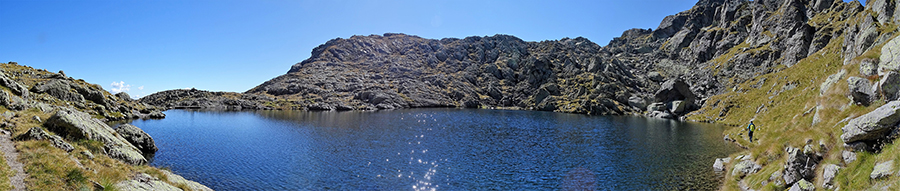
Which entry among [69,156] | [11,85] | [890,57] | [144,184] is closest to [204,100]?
[11,85]

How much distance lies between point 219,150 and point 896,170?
60873 mm

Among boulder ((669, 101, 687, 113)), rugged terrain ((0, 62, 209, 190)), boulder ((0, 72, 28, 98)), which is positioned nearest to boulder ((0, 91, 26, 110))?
rugged terrain ((0, 62, 209, 190))

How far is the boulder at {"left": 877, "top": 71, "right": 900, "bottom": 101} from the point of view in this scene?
735 inches

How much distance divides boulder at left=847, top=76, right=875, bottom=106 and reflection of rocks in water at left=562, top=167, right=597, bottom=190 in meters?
18.1

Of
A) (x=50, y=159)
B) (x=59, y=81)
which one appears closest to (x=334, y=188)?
(x=50, y=159)

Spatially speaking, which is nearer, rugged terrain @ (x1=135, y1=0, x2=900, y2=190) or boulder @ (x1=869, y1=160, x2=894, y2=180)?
boulder @ (x1=869, y1=160, x2=894, y2=180)

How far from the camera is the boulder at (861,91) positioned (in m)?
20.4

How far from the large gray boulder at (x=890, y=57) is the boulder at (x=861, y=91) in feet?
3.39

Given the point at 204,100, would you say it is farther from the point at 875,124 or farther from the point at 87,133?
the point at 875,124

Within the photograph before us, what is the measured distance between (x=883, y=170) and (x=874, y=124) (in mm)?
3472

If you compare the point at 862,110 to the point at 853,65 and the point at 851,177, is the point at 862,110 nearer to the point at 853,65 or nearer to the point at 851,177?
the point at 851,177

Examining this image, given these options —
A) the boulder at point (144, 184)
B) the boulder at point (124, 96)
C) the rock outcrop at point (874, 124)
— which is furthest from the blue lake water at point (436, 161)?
Result: the boulder at point (124, 96)

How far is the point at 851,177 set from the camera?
16234 mm

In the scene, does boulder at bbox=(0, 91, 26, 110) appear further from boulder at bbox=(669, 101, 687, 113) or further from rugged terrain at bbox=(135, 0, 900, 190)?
boulder at bbox=(669, 101, 687, 113)
